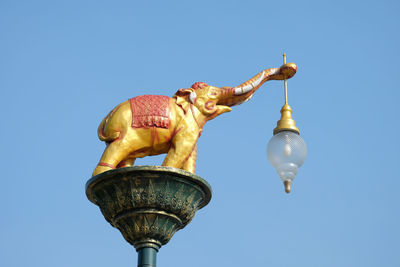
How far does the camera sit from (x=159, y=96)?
1159 cm

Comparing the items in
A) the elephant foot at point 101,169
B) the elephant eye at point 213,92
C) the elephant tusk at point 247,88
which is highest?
the elephant tusk at point 247,88

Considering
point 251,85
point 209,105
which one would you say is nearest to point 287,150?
point 209,105

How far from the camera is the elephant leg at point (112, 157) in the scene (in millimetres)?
11007

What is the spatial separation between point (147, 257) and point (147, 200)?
85 centimetres

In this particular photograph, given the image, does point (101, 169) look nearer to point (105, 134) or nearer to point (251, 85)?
point (105, 134)

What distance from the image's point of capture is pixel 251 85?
12.4m

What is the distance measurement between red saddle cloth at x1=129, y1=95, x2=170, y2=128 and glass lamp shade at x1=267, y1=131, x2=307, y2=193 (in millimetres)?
1977

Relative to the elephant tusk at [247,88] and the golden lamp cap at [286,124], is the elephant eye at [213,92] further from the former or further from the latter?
the golden lamp cap at [286,124]

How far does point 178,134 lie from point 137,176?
50.8 inches

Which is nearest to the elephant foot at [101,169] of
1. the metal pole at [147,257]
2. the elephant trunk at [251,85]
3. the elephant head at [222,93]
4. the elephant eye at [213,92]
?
the metal pole at [147,257]

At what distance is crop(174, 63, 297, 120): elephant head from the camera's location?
11.8 metres

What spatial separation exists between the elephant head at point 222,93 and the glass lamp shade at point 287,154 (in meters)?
2.08

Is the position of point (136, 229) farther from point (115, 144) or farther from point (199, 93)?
point (199, 93)

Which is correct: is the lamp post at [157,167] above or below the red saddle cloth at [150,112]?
below
